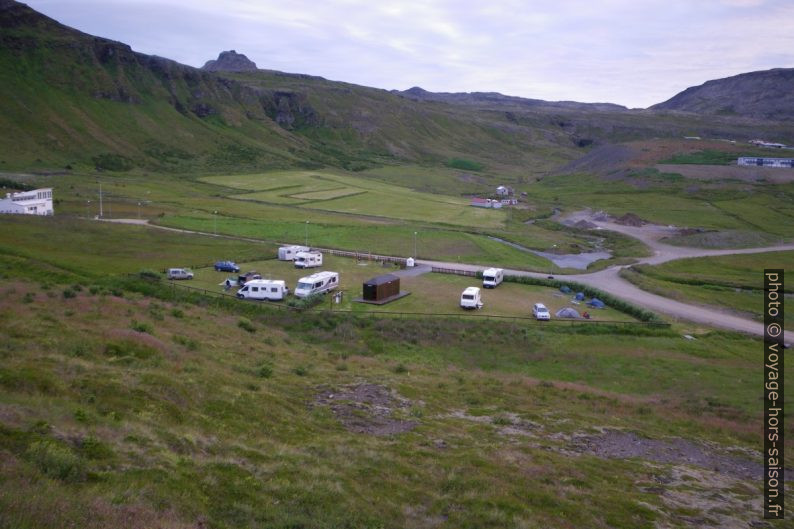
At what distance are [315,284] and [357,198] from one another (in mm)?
60488

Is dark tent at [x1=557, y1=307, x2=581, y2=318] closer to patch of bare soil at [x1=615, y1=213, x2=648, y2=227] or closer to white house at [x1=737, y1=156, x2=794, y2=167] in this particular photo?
patch of bare soil at [x1=615, y1=213, x2=648, y2=227]

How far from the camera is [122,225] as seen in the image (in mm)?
57531

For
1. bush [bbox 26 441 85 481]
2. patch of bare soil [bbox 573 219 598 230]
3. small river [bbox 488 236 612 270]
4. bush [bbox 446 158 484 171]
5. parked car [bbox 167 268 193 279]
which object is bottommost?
small river [bbox 488 236 612 270]

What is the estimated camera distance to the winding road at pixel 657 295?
38.1 metres

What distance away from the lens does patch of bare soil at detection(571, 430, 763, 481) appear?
58.2ft

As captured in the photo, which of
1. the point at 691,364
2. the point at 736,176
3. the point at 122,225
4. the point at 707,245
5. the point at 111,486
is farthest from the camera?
the point at 736,176

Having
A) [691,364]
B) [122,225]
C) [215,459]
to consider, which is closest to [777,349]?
[691,364]

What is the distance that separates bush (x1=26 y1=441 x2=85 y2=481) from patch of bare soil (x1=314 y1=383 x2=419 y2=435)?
27.5ft

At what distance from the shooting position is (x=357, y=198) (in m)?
98.1

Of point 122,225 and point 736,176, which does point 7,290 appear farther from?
point 736,176

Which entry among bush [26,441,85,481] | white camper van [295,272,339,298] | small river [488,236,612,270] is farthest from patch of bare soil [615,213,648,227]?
bush [26,441,85,481]

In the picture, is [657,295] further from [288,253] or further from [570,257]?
[288,253]

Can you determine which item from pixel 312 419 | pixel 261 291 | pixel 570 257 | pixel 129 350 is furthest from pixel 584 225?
pixel 129 350

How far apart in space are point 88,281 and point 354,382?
20825mm
